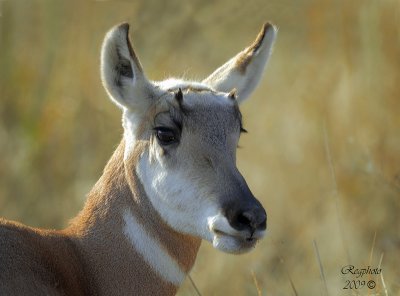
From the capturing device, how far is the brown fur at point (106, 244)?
23.1ft

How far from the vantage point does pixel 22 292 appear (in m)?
6.67

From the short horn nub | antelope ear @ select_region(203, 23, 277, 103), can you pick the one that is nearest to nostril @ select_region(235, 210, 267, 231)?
the short horn nub

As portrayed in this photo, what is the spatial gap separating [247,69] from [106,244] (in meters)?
1.77

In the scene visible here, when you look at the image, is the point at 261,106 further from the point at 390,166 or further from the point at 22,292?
the point at 22,292

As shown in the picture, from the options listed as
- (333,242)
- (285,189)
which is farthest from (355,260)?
(285,189)

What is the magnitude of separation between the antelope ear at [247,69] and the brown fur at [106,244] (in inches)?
41.0

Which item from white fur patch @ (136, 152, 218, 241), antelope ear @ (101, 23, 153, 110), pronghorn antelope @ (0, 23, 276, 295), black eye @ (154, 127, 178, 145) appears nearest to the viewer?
pronghorn antelope @ (0, 23, 276, 295)

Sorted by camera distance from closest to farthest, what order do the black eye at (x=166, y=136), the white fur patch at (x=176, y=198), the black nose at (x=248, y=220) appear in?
1. the black nose at (x=248, y=220)
2. the white fur patch at (x=176, y=198)
3. the black eye at (x=166, y=136)

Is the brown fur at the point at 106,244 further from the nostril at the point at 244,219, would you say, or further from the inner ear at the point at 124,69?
the nostril at the point at 244,219

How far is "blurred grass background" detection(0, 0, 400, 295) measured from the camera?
13055mm

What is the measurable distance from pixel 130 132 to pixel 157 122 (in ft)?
0.92

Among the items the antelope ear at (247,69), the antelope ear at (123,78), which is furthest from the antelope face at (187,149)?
the antelope ear at (247,69)

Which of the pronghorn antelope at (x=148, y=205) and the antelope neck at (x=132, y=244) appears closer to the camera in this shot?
the pronghorn antelope at (x=148, y=205)

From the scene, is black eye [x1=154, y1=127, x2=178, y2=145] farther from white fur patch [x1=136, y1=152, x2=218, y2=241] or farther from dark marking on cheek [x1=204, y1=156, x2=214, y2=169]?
dark marking on cheek [x1=204, y1=156, x2=214, y2=169]
